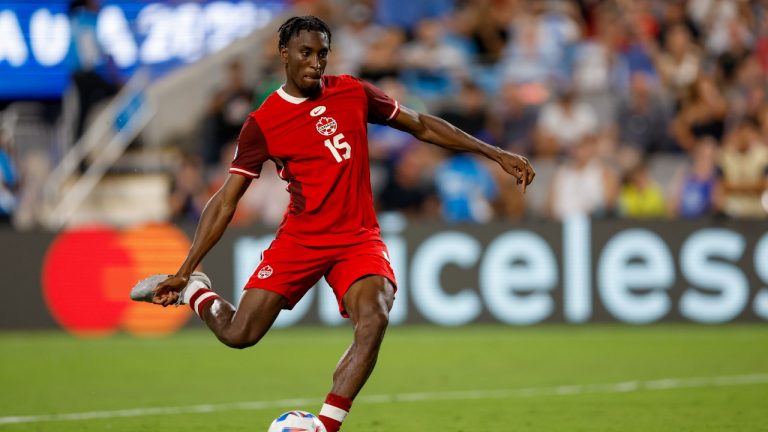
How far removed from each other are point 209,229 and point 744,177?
9.70 metres

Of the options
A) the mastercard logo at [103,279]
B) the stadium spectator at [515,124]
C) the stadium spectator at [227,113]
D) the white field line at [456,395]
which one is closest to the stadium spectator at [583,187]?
the stadium spectator at [515,124]

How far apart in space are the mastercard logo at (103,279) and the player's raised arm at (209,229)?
303 inches

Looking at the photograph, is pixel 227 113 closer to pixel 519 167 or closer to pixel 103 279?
pixel 103 279

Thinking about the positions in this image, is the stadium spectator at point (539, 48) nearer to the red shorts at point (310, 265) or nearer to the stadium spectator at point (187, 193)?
the stadium spectator at point (187, 193)

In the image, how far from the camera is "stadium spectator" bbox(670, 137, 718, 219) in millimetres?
15391

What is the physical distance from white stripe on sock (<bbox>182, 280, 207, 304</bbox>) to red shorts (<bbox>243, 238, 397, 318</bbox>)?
0.54m

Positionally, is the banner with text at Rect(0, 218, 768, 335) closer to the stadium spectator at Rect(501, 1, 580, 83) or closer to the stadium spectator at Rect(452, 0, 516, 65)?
the stadium spectator at Rect(501, 1, 580, 83)

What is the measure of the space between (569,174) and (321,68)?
9095mm

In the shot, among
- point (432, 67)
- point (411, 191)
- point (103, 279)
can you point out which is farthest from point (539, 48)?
point (103, 279)

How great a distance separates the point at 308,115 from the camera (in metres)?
7.18

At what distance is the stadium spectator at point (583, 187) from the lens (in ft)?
51.2

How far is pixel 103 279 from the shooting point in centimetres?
1489

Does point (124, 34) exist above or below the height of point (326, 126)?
above

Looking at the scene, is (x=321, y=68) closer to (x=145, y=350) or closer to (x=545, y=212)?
(x=145, y=350)
